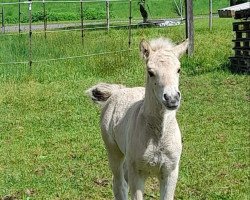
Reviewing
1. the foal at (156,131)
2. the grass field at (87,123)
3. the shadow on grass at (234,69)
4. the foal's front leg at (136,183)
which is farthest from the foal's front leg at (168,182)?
the shadow on grass at (234,69)

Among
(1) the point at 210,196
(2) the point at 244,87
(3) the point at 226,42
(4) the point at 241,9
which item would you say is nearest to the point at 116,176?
(1) the point at 210,196

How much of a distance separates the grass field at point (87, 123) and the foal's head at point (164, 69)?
189cm

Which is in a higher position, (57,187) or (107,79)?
(107,79)

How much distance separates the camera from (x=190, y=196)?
576 cm

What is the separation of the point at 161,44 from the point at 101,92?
139cm

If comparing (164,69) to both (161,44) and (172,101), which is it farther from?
(161,44)

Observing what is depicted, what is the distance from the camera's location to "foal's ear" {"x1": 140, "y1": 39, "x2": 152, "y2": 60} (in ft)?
14.8

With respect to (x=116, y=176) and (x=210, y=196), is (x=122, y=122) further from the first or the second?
(x=210, y=196)

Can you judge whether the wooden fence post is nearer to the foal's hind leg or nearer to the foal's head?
the foal's hind leg

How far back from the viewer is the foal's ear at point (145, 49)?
14.8 feet

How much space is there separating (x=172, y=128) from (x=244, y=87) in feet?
21.6

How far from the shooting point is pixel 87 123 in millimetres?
8977

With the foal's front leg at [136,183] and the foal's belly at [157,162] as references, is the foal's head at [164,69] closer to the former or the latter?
the foal's belly at [157,162]

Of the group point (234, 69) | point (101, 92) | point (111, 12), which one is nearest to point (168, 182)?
point (101, 92)
